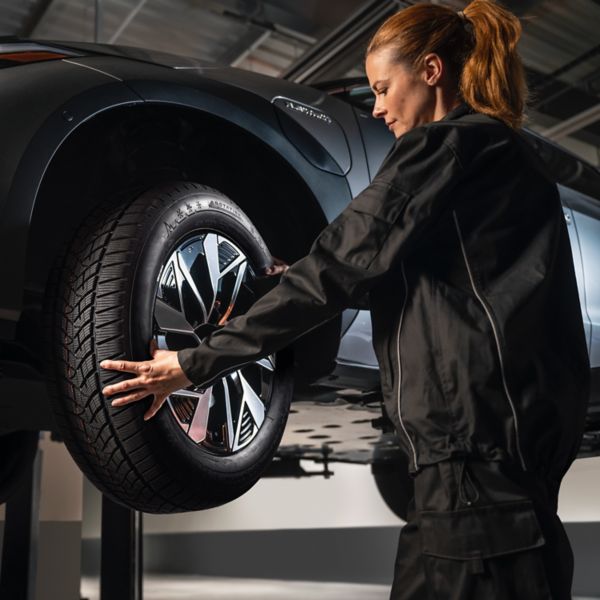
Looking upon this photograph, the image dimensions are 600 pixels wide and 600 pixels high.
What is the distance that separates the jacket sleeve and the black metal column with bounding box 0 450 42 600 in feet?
7.09

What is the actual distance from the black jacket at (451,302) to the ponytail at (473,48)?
0.07 m

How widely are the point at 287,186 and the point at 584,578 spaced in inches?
132

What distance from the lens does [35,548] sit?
2.96 meters

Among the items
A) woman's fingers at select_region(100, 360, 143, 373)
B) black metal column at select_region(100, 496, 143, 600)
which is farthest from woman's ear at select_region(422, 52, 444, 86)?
black metal column at select_region(100, 496, 143, 600)

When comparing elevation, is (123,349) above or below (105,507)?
above

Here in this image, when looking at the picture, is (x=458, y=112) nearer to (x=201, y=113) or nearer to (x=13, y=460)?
(x=201, y=113)

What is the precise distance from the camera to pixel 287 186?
172 centimetres

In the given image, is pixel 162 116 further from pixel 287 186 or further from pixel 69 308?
pixel 69 308

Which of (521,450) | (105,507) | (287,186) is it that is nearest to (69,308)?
(287,186)

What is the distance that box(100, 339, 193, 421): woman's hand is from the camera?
1.11 metres

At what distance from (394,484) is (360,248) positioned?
11.6 feet

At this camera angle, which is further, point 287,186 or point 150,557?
point 150,557

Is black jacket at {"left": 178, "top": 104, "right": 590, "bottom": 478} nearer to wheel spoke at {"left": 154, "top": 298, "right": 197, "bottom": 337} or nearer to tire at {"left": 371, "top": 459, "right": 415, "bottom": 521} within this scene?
wheel spoke at {"left": 154, "top": 298, "right": 197, "bottom": 337}

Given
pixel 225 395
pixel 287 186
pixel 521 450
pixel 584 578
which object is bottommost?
pixel 584 578
